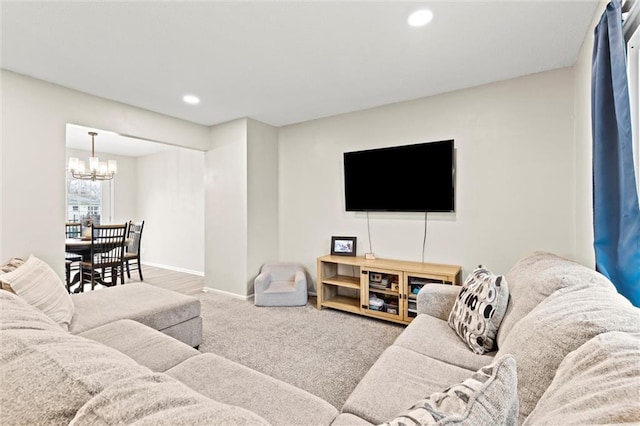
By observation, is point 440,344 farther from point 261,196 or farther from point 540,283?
point 261,196

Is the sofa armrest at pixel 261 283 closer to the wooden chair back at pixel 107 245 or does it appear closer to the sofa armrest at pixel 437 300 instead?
the sofa armrest at pixel 437 300

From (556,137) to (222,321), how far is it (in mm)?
3794

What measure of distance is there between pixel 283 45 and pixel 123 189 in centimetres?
619

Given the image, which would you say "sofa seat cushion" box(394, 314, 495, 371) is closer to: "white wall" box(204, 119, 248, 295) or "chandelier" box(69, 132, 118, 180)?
"white wall" box(204, 119, 248, 295)

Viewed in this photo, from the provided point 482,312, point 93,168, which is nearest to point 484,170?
point 482,312

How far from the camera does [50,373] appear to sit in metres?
0.62

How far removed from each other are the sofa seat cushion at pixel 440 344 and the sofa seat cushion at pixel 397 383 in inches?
3.0

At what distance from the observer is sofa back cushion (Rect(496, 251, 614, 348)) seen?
137 cm

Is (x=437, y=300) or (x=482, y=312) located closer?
(x=482, y=312)

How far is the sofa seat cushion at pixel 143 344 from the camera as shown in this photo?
1.52m

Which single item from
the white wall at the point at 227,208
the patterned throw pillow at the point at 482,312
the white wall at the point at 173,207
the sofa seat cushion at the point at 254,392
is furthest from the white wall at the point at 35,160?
the patterned throw pillow at the point at 482,312

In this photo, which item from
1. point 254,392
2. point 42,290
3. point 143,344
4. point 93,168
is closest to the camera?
point 254,392

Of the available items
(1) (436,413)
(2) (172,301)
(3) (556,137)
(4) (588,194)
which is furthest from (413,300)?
(1) (436,413)

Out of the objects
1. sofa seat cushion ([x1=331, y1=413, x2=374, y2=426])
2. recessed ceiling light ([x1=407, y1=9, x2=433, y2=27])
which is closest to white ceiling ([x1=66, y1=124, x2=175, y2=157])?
recessed ceiling light ([x1=407, y1=9, x2=433, y2=27])
